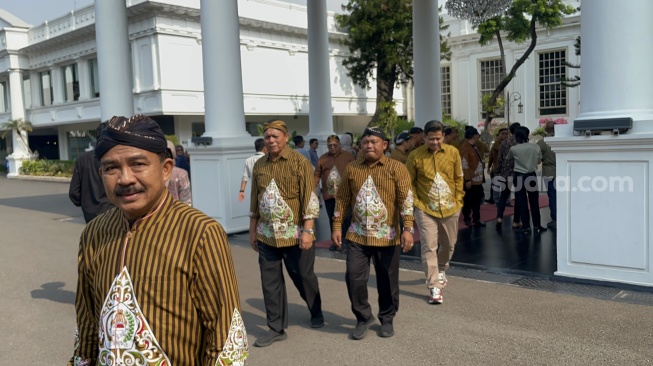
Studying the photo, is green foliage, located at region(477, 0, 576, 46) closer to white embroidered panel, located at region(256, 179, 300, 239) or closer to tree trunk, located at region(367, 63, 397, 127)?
tree trunk, located at region(367, 63, 397, 127)

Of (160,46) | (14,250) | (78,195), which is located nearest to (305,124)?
(160,46)

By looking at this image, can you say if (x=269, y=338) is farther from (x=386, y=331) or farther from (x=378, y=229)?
(x=378, y=229)

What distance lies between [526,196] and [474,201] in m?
1.07

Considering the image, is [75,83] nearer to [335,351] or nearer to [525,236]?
[525,236]

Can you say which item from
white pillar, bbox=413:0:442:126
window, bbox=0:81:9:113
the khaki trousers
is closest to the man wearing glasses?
the khaki trousers

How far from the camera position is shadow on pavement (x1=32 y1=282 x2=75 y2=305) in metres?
6.96

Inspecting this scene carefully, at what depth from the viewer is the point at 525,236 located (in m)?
9.45

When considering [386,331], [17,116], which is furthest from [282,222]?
[17,116]

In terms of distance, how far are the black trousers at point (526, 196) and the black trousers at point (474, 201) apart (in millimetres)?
741

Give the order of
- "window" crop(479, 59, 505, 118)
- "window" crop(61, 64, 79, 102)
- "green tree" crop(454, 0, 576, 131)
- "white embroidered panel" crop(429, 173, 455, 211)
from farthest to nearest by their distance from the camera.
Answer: "window" crop(479, 59, 505, 118) < "window" crop(61, 64, 79, 102) < "green tree" crop(454, 0, 576, 131) < "white embroidered panel" crop(429, 173, 455, 211)

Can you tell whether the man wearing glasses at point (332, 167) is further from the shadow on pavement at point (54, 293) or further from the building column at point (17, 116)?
the building column at point (17, 116)

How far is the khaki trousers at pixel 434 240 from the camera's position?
235 inches

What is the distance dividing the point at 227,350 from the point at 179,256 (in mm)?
372

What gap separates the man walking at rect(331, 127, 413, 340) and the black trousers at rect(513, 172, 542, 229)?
509 cm
